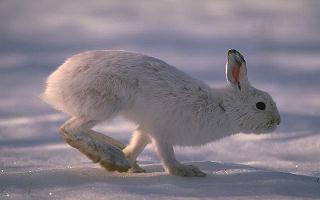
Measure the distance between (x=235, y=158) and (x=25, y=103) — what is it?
2.27 metres

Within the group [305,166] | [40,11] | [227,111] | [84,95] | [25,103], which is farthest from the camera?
[40,11]

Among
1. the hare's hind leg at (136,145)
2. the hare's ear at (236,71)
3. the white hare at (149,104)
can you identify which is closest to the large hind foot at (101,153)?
the white hare at (149,104)

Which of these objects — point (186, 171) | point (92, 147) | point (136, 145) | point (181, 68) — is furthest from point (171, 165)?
point (181, 68)

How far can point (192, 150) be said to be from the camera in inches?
230

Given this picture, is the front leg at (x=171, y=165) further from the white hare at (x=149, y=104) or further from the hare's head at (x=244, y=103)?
the hare's head at (x=244, y=103)

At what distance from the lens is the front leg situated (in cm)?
434

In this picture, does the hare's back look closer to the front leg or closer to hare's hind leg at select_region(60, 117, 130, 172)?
hare's hind leg at select_region(60, 117, 130, 172)

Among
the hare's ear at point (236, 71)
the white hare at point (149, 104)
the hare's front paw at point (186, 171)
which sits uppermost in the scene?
the hare's ear at point (236, 71)

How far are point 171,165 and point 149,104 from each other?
16.6 inches

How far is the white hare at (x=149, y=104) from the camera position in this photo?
4.24m

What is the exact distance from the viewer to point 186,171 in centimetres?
436

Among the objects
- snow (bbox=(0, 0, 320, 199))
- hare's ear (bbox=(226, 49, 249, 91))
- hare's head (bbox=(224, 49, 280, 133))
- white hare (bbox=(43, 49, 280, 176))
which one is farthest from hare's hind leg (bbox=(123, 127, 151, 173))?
hare's ear (bbox=(226, 49, 249, 91))

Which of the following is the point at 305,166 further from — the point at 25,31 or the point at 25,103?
the point at 25,31

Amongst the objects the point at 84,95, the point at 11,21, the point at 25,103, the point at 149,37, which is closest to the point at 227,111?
the point at 84,95
